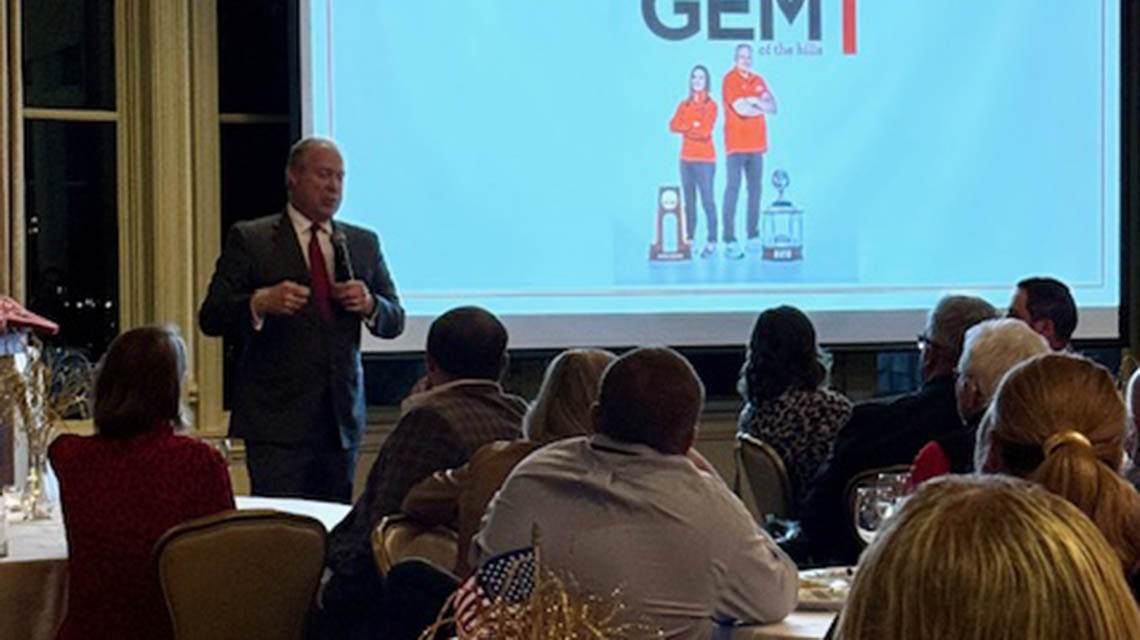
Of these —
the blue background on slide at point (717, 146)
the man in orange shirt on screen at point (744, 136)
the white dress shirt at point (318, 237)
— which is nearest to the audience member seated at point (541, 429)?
the white dress shirt at point (318, 237)

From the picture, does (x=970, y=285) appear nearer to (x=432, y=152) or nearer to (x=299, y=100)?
(x=432, y=152)

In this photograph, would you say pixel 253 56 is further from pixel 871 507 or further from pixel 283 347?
pixel 871 507

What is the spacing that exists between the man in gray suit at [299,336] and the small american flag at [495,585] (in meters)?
2.92

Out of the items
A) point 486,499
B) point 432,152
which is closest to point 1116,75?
point 432,152

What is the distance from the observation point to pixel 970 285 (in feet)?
22.4

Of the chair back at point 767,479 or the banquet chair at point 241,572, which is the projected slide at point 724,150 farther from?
the banquet chair at point 241,572

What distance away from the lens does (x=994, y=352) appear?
3637 millimetres

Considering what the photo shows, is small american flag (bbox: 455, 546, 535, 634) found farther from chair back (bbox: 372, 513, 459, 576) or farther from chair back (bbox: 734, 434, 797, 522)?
chair back (bbox: 734, 434, 797, 522)

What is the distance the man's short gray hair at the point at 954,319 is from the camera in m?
4.28

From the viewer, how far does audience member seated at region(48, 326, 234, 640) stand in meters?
3.51

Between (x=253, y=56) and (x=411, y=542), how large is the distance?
328cm

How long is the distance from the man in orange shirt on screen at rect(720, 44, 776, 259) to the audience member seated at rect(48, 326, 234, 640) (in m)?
3.44

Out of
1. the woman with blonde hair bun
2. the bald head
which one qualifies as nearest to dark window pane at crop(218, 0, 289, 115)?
the woman with blonde hair bun

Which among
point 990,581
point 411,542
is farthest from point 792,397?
point 990,581
